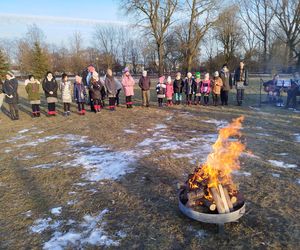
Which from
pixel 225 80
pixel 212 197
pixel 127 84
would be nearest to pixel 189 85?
pixel 225 80

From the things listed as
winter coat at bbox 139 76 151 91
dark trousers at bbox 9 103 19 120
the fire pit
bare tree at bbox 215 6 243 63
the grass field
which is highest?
bare tree at bbox 215 6 243 63

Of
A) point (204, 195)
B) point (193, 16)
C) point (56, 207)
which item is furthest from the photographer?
point (193, 16)

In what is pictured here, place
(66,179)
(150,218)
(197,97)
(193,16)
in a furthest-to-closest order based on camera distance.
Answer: (193,16)
(197,97)
(66,179)
(150,218)

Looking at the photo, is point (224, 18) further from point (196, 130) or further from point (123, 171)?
point (123, 171)

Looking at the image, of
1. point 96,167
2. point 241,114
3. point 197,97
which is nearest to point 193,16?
point 197,97

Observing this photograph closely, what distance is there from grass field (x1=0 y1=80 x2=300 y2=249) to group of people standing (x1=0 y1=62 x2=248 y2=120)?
2.58 meters

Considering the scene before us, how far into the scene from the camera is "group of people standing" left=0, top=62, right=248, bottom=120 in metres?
11.6

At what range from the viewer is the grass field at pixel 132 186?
347 cm

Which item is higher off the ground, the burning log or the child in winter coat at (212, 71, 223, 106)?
the child in winter coat at (212, 71, 223, 106)

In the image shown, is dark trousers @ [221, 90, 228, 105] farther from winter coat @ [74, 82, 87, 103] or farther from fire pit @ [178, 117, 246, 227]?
fire pit @ [178, 117, 246, 227]

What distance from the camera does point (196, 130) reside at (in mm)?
8719

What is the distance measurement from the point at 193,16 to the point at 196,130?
25122 millimetres

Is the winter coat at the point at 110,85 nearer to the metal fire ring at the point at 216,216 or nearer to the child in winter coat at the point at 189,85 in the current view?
the child in winter coat at the point at 189,85

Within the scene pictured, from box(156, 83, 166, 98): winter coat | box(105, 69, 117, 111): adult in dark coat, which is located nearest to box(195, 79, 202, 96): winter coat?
box(156, 83, 166, 98): winter coat
